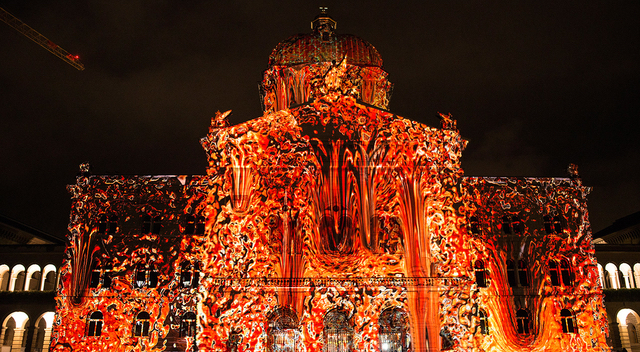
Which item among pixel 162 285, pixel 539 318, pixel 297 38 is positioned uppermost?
Result: pixel 297 38

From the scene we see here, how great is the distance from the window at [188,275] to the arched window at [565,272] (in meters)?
15.3

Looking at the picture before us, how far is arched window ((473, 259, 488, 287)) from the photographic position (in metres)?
22.4

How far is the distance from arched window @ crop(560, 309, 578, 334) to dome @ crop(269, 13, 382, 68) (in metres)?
14.1

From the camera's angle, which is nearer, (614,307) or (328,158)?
(328,158)

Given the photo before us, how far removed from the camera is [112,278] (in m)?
21.6

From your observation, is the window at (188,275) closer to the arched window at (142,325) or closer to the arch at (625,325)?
the arched window at (142,325)

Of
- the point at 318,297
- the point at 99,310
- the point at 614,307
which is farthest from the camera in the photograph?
the point at 614,307

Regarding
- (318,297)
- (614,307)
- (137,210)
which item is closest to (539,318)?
(614,307)

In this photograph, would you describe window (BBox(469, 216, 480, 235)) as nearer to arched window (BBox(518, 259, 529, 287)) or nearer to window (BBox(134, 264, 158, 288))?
arched window (BBox(518, 259, 529, 287))

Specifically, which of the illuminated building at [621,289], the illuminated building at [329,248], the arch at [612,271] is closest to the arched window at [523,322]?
the illuminated building at [329,248]

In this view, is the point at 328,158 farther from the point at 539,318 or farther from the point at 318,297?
the point at 539,318

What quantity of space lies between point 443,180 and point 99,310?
564 inches

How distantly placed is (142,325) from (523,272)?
52.5 ft

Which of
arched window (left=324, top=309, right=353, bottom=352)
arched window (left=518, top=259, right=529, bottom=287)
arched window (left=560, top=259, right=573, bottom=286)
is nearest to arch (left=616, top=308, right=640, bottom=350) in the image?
arched window (left=560, top=259, right=573, bottom=286)
